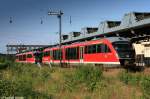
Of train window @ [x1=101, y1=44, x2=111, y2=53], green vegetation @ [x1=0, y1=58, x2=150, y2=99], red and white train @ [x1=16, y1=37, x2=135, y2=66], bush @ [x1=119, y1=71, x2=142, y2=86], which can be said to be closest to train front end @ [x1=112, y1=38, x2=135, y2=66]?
red and white train @ [x1=16, y1=37, x2=135, y2=66]

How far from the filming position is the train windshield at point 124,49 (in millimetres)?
30834

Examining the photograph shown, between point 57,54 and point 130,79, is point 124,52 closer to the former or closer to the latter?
point 130,79

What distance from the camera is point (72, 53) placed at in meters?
40.5

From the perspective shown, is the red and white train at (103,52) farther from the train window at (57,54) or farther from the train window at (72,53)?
the train window at (57,54)

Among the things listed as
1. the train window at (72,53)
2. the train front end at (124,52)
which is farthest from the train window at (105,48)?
the train window at (72,53)

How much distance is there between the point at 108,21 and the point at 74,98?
44319 millimetres

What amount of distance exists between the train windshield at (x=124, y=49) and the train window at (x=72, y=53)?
7.80 metres

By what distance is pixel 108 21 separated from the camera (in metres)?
59.4

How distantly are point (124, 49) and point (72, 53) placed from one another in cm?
1008

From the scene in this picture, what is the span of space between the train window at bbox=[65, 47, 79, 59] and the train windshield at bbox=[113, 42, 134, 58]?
780cm

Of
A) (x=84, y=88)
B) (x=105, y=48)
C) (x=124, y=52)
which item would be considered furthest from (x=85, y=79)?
(x=105, y=48)

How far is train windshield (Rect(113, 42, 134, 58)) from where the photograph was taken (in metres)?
30.8

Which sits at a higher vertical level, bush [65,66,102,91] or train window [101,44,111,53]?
train window [101,44,111,53]

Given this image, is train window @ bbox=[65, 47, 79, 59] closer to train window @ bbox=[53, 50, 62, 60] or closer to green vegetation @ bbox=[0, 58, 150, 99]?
train window @ bbox=[53, 50, 62, 60]
